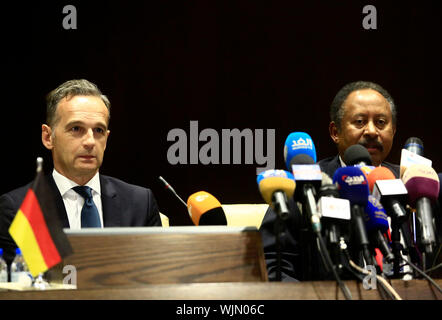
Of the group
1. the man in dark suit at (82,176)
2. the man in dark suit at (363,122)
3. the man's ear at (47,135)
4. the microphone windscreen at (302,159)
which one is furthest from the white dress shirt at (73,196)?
the microphone windscreen at (302,159)

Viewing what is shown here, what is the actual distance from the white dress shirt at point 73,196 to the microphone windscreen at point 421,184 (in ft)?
3.81

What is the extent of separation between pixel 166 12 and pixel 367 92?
4.37 ft

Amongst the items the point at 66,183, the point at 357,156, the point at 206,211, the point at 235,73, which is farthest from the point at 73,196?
the point at 235,73

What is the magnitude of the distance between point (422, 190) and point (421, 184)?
0.01 meters

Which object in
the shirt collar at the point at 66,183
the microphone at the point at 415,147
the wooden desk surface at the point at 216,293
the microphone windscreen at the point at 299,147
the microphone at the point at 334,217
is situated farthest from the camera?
the shirt collar at the point at 66,183

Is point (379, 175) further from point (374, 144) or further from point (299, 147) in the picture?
point (374, 144)

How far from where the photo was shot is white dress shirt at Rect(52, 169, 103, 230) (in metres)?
1.97

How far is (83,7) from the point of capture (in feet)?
9.62

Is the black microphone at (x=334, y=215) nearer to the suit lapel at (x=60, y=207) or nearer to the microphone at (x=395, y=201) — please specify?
the microphone at (x=395, y=201)

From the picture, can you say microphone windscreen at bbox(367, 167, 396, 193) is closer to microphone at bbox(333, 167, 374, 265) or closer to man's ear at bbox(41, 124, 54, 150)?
microphone at bbox(333, 167, 374, 265)

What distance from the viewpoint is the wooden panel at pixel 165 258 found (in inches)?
42.7

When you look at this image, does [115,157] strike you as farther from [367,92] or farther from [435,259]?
[435,259]

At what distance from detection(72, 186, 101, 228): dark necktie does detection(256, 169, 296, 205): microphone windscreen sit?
37.6 inches

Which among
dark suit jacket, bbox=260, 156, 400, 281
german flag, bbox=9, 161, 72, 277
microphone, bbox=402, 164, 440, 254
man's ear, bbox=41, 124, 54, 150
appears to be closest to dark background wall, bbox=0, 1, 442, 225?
man's ear, bbox=41, 124, 54, 150
